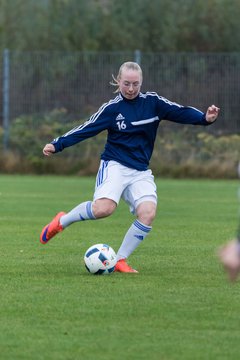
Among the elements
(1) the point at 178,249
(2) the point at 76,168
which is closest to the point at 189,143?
(2) the point at 76,168

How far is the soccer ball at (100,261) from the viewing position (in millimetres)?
9383

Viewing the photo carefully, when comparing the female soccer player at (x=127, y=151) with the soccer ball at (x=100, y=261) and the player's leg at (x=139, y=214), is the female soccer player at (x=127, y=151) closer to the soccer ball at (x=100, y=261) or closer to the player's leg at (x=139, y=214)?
the player's leg at (x=139, y=214)

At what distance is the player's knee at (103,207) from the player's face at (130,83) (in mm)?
951

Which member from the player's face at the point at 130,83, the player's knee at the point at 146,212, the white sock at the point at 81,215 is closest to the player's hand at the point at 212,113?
the player's face at the point at 130,83

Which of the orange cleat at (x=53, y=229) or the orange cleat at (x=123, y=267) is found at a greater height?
the orange cleat at (x=53, y=229)

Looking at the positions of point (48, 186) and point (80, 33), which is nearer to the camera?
A: point (48, 186)

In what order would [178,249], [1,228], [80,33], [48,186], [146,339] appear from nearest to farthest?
1. [146,339]
2. [178,249]
3. [1,228]
4. [48,186]
5. [80,33]

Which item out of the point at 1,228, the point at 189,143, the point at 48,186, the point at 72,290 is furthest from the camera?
the point at 189,143

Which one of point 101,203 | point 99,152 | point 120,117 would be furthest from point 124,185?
point 99,152

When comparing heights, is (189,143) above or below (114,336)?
below

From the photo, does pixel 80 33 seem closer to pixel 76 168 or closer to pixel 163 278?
pixel 76 168

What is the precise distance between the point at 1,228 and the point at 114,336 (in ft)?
23.2

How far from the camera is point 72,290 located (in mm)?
8430

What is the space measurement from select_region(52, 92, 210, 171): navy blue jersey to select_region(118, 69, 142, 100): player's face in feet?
0.39
